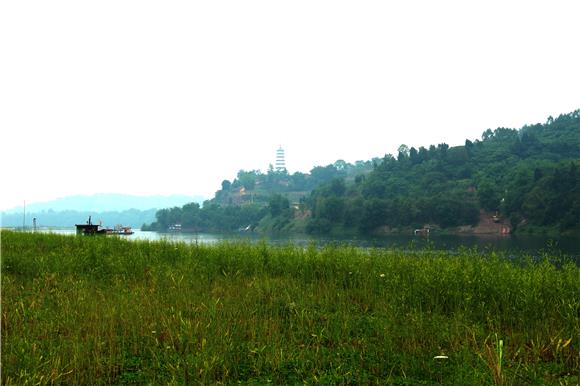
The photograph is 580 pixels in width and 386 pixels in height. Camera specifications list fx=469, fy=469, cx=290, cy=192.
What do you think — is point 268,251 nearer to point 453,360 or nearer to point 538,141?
point 453,360

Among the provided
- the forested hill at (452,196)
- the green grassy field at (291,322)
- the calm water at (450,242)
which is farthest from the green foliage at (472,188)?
the green grassy field at (291,322)

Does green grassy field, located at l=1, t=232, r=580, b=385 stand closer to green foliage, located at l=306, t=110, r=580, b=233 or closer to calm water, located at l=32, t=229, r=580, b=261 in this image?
calm water, located at l=32, t=229, r=580, b=261

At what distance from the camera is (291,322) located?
25.9 ft

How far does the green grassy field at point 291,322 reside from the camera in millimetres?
5938

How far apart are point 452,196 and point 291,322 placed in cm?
11766

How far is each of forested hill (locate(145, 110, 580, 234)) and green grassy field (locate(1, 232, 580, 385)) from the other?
87.9 metres

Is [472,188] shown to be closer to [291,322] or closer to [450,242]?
[450,242]

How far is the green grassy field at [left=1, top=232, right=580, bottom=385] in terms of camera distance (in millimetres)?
5938

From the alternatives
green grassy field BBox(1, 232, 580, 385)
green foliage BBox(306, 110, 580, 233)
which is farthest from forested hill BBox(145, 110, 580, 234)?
green grassy field BBox(1, 232, 580, 385)

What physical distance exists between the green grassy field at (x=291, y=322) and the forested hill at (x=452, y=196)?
87898 millimetres

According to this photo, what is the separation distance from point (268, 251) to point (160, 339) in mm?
7426

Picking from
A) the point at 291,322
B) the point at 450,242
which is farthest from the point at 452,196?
the point at 291,322

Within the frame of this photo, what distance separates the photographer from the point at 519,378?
→ 18.5 ft

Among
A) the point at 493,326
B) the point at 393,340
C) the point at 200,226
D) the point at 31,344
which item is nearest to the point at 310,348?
the point at 393,340
